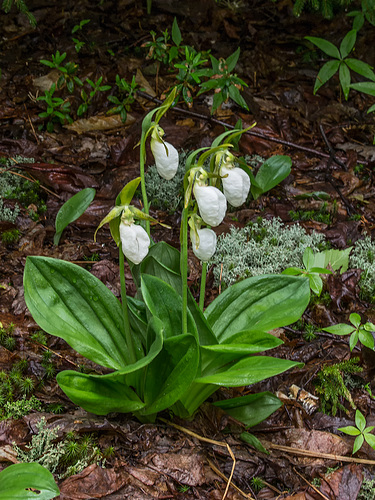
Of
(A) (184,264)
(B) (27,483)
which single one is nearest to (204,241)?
(A) (184,264)

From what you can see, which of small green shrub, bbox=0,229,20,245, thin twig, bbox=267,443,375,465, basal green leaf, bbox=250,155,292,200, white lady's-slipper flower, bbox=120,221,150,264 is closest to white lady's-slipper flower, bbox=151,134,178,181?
white lady's-slipper flower, bbox=120,221,150,264

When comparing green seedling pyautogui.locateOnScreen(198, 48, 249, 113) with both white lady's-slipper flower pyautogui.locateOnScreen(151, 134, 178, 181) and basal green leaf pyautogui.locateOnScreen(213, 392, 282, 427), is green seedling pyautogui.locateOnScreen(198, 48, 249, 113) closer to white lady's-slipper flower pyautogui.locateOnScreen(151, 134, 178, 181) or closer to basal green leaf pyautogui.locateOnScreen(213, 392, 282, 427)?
white lady's-slipper flower pyautogui.locateOnScreen(151, 134, 178, 181)

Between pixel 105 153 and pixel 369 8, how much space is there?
82.9 inches

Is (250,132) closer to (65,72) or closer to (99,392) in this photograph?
(65,72)

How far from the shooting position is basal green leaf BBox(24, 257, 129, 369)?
1.67m

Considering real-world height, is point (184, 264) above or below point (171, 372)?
above

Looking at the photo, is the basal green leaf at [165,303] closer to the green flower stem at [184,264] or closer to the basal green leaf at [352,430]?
the green flower stem at [184,264]

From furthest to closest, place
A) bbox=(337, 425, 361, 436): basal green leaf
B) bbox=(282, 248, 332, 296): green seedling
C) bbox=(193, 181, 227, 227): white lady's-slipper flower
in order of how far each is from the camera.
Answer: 1. bbox=(282, 248, 332, 296): green seedling
2. bbox=(337, 425, 361, 436): basal green leaf
3. bbox=(193, 181, 227, 227): white lady's-slipper flower

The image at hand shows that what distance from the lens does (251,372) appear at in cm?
157

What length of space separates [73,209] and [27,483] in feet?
5.29

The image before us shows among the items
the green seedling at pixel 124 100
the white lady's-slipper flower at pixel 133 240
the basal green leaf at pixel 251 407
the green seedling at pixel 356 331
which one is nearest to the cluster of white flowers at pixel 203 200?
the white lady's-slipper flower at pixel 133 240

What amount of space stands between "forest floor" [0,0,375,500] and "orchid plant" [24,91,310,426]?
154 mm

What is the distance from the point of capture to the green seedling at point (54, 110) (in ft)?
11.7

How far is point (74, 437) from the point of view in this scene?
1.63 m
